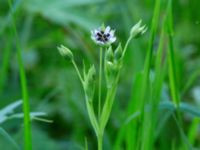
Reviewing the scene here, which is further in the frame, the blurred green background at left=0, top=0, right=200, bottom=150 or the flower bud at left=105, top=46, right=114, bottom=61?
the blurred green background at left=0, top=0, right=200, bottom=150

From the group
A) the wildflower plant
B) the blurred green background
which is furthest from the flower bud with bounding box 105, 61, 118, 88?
the blurred green background

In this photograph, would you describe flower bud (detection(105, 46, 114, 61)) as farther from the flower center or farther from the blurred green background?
the blurred green background

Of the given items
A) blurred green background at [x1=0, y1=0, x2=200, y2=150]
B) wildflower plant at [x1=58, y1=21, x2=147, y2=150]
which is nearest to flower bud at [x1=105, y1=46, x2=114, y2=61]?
wildflower plant at [x1=58, y1=21, x2=147, y2=150]

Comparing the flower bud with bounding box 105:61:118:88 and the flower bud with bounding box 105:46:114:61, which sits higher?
the flower bud with bounding box 105:46:114:61

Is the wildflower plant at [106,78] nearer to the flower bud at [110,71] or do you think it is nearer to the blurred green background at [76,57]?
the flower bud at [110,71]

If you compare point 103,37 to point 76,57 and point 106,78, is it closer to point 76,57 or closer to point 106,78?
point 106,78

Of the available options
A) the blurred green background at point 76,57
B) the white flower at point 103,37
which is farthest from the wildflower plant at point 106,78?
the blurred green background at point 76,57

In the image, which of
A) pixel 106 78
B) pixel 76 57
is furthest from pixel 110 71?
pixel 76 57

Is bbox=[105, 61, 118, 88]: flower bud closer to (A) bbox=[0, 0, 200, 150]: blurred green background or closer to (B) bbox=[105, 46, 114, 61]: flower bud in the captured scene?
(B) bbox=[105, 46, 114, 61]: flower bud

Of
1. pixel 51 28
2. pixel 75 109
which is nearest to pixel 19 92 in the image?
pixel 75 109
